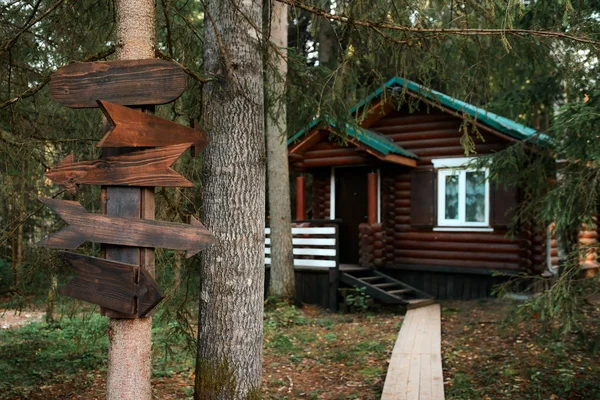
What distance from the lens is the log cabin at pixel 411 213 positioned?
42.7ft

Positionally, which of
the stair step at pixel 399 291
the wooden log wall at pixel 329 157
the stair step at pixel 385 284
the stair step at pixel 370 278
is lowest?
the stair step at pixel 399 291

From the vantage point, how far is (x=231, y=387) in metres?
4.38

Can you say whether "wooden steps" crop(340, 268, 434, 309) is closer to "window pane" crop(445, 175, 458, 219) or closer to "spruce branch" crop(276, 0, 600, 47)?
"window pane" crop(445, 175, 458, 219)

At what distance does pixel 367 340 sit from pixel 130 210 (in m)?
7.10

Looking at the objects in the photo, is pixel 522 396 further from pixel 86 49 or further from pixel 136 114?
pixel 86 49

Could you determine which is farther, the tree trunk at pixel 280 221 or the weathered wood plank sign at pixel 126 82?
A: the tree trunk at pixel 280 221

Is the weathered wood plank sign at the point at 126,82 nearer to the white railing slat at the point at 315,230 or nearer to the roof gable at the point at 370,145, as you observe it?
the roof gable at the point at 370,145

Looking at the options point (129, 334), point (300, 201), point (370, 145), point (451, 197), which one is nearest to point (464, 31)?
point (129, 334)

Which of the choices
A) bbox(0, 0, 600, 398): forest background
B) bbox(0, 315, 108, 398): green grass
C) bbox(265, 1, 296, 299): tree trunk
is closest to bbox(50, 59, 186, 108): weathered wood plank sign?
bbox(0, 0, 600, 398): forest background

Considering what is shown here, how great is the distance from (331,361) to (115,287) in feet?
18.9

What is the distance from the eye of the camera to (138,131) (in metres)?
3.17

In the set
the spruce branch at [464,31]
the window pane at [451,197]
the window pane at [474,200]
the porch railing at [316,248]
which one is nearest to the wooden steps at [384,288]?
the porch railing at [316,248]

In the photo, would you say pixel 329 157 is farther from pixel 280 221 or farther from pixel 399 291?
pixel 399 291

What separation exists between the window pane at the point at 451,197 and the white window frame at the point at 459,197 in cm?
8
